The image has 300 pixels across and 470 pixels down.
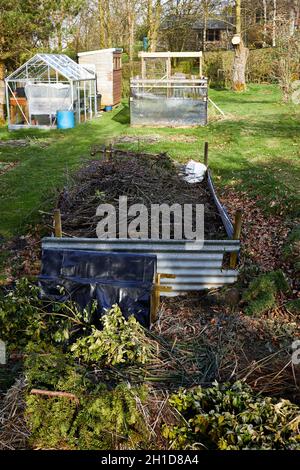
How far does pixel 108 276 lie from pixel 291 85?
1688 cm

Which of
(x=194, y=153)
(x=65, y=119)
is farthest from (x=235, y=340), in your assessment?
(x=65, y=119)

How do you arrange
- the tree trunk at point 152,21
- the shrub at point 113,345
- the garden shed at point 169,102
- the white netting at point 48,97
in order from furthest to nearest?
the tree trunk at point 152,21 < the white netting at point 48,97 < the garden shed at point 169,102 < the shrub at point 113,345

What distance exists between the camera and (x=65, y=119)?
18.1 m

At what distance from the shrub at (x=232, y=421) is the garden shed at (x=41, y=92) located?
53.5ft

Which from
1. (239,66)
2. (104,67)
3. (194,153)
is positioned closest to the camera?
(194,153)

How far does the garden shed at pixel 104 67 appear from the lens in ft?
75.2

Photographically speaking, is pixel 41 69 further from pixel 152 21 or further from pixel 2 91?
pixel 152 21

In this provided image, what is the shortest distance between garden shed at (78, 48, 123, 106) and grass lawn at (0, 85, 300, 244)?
1806 mm

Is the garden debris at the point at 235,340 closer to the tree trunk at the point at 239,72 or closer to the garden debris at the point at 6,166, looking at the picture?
the garden debris at the point at 6,166

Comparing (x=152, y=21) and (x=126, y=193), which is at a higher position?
(x=152, y=21)

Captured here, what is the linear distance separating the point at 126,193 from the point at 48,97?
12.2m

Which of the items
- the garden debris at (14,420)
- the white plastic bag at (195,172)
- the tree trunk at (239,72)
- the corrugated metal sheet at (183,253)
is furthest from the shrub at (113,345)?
the tree trunk at (239,72)

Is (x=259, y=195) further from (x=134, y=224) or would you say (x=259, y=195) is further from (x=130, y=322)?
(x=130, y=322)


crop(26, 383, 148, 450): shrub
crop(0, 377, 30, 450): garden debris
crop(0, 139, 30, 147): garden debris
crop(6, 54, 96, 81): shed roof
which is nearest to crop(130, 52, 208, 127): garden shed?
crop(6, 54, 96, 81): shed roof
